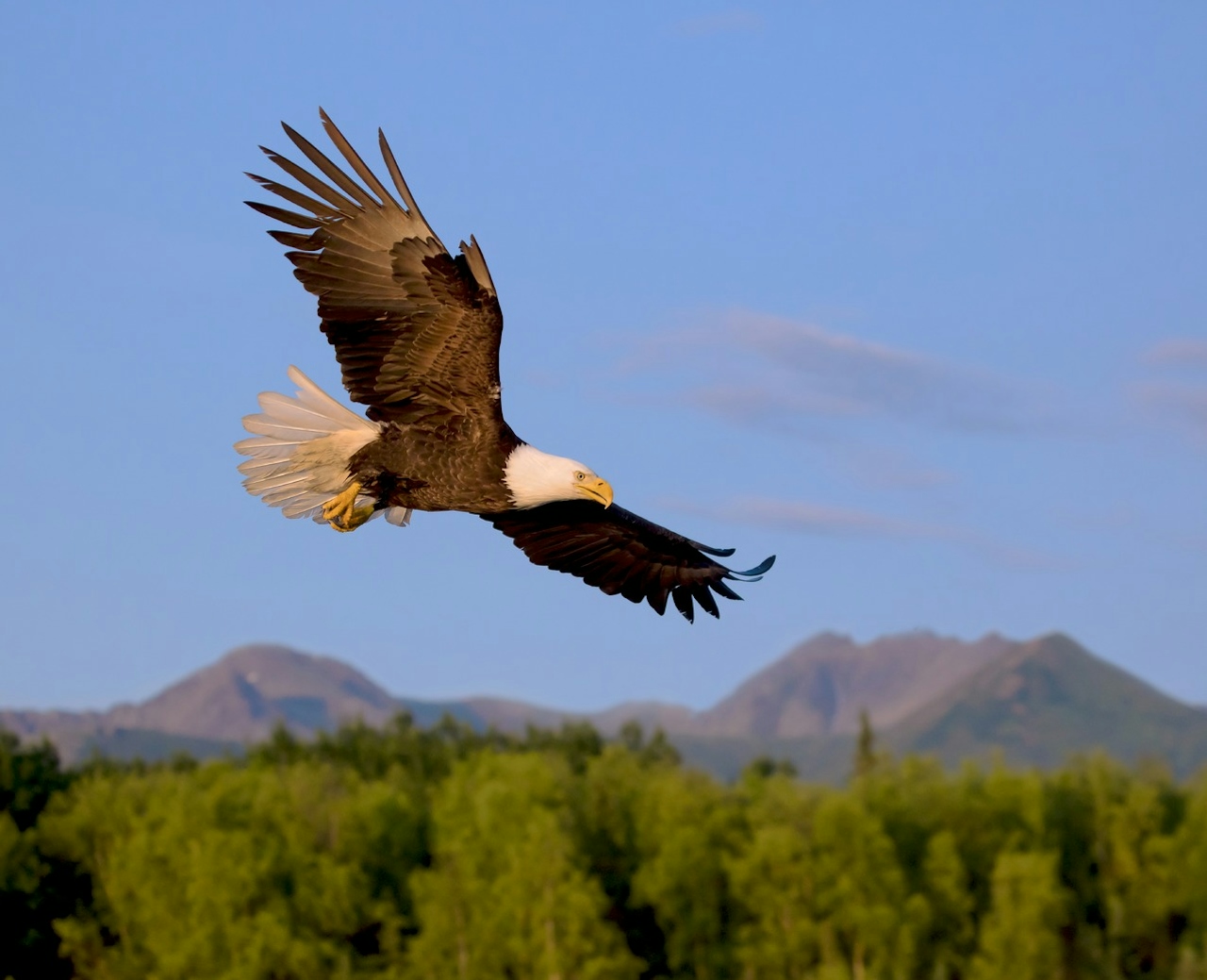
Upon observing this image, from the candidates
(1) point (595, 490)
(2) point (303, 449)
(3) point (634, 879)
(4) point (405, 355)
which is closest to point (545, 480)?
(1) point (595, 490)

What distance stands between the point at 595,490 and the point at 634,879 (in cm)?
3559

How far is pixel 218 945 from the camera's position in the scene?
43.7 metres

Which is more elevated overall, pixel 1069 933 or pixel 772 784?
pixel 772 784

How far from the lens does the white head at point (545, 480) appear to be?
31.8ft

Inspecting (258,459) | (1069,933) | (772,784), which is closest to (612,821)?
(772,784)

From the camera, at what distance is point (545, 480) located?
9727mm

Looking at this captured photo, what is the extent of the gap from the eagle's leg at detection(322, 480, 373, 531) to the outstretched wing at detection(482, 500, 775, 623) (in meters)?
1.09

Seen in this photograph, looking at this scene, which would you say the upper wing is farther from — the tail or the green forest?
the green forest

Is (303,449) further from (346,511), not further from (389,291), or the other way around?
(389,291)

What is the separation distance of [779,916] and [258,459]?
32146 millimetres

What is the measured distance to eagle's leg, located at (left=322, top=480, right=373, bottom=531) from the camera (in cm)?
1034

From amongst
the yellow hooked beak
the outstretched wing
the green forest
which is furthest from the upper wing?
the green forest

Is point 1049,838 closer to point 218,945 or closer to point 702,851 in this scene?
point 702,851

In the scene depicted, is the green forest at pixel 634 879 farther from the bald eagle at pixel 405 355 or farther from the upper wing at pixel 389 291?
the upper wing at pixel 389 291
